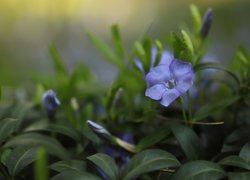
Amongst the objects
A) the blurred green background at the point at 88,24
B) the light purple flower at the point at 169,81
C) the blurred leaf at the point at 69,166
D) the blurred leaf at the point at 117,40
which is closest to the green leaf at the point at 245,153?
the light purple flower at the point at 169,81

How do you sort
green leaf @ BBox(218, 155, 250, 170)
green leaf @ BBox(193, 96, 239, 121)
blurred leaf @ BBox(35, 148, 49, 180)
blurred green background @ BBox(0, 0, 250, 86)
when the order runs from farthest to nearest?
blurred green background @ BBox(0, 0, 250, 86) < green leaf @ BBox(193, 96, 239, 121) < green leaf @ BBox(218, 155, 250, 170) < blurred leaf @ BBox(35, 148, 49, 180)

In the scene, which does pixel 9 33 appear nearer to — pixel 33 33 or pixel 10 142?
pixel 33 33

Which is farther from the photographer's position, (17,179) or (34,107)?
(34,107)

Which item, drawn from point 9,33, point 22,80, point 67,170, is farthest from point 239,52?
point 9,33

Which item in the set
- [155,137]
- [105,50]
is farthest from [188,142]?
[105,50]

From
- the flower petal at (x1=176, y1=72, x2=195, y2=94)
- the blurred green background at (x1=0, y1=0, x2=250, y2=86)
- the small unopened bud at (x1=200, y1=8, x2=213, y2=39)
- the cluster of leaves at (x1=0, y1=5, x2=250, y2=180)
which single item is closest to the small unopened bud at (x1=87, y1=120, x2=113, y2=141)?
the cluster of leaves at (x1=0, y1=5, x2=250, y2=180)

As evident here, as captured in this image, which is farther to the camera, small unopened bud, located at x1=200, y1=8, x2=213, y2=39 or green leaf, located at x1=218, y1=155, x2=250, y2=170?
small unopened bud, located at x1=200, y1=8, x2=213, y2=39

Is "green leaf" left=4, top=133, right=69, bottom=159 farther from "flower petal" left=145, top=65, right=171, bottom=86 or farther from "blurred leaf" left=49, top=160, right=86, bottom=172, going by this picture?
"flower petal" left=145, top=65, right=171, bottom=86
